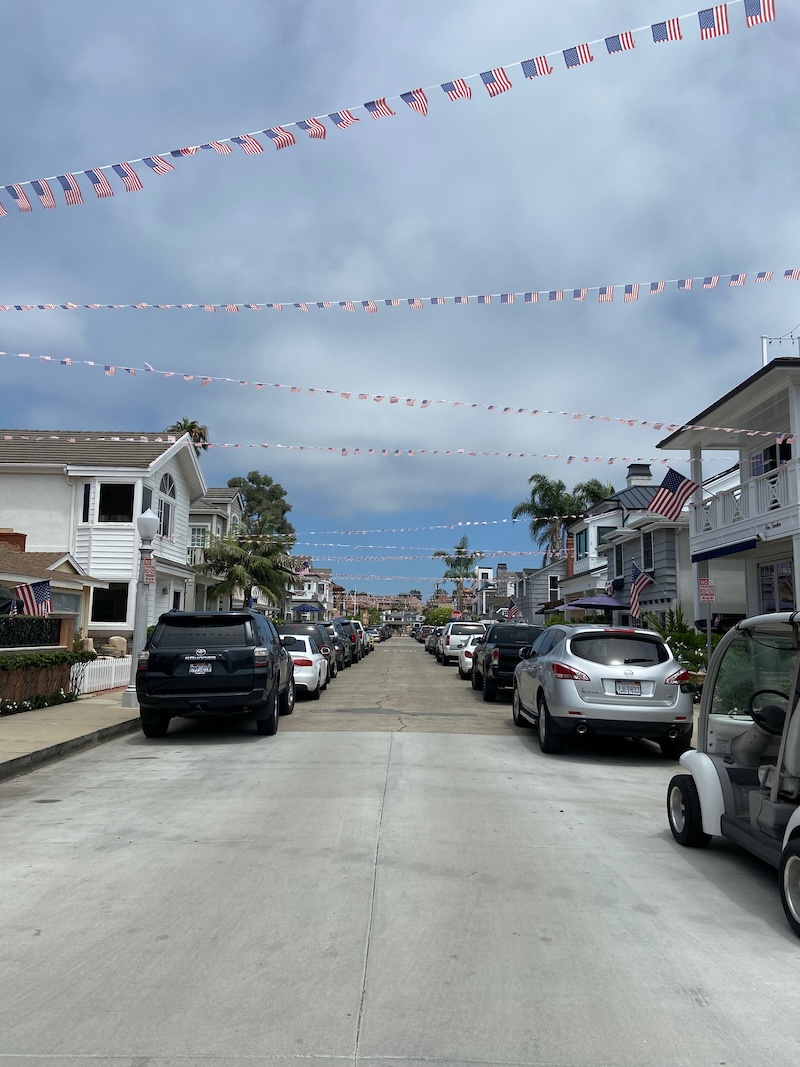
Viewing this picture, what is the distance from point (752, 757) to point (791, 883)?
128 cm

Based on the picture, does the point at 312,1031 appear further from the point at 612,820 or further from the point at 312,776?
the point at 312,776

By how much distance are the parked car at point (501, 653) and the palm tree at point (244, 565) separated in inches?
755

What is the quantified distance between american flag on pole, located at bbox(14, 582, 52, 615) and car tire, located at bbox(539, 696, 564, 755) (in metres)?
11.5

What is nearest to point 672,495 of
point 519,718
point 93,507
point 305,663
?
point 305,663

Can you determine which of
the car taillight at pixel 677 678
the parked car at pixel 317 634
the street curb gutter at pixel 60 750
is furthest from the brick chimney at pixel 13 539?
the car taillight at pixel 677 678

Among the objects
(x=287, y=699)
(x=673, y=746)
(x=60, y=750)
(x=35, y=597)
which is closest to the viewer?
(x=60, y=750)

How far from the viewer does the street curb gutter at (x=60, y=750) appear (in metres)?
9.66

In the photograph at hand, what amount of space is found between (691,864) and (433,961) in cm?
267

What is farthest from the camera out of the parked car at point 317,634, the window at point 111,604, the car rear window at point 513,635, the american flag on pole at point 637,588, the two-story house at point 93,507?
the window at point 111,604

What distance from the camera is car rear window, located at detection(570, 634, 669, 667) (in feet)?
36.1

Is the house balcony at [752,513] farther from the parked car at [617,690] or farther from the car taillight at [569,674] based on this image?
the car taillight at [569,674]

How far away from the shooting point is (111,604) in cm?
3062

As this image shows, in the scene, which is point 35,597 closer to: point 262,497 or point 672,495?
point 672,495

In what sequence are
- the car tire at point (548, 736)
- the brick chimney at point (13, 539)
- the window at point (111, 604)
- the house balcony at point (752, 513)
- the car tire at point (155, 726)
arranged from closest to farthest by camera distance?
the car tire at point (548, 736), the car tire at point (155, 726), the house balcony at point (752, 513), the brick chimney at point (13, 539), the window at point (111, 604)
